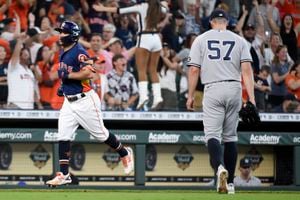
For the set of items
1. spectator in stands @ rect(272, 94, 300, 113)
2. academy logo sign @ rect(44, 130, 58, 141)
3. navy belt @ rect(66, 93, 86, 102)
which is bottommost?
academy logo sign @ rect(44, 130, 58, 141)

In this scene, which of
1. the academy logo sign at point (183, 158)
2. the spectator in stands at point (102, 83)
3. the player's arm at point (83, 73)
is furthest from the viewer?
the academy logo sign at point (183, 158)

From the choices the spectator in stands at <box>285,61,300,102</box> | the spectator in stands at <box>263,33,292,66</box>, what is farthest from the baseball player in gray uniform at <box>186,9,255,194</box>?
the spectator in stands at <box>285,61,300,102</box>

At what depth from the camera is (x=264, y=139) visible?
16.2 meters

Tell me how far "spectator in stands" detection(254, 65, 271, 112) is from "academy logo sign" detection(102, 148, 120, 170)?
282cm

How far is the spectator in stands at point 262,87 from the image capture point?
16219 mm

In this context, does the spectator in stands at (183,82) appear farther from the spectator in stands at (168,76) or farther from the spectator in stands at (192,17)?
the spectator in stands at (192,17)

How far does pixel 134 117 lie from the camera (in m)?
15.8

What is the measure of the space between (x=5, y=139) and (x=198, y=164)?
12.0ft

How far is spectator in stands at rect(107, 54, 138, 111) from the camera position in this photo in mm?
15789

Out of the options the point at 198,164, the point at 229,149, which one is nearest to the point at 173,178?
the point at 198,164

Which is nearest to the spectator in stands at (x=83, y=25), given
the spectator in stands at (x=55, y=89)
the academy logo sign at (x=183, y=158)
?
the spectator in stands at (x=55, y=89)

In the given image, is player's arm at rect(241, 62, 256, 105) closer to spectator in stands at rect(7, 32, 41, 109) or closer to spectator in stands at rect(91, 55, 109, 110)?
spectator in stands at rect(91, 55, 109, 110)

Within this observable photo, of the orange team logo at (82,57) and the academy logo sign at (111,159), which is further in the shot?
the academy logo sign at (111,159)

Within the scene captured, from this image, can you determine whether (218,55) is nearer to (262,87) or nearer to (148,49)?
(148,49)
